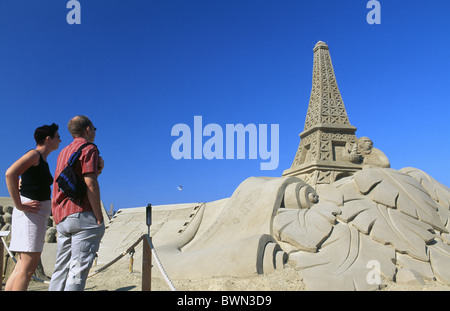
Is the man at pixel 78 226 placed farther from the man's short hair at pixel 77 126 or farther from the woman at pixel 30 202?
the woman at pixel 30 202

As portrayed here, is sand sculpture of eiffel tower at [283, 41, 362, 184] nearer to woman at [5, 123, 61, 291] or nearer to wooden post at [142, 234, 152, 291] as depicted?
wooden post at [142, 234, 152, 291]

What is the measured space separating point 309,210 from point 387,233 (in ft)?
3.91

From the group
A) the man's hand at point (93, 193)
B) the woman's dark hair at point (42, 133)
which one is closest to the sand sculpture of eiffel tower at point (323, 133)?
the woman's dark hair at point (42, 133)

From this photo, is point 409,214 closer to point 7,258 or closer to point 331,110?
point 7,258

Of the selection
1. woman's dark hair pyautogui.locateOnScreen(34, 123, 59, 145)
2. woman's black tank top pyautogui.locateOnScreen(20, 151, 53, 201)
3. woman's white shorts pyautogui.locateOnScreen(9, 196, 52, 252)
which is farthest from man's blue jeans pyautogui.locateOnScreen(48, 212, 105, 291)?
woman's dark hair pyautogui.locateOnScreen(34, 123, 59, 145)

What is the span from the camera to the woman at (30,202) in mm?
2785

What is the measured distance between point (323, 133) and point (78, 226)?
37.8 ft

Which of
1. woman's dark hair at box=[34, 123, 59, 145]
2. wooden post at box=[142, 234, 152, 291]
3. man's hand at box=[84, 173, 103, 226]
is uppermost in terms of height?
woman's dark hair at box=[34, 123, 59, 145]

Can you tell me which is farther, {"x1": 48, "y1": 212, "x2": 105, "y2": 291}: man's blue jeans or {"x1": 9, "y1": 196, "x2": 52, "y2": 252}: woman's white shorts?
{"x1": 9, "y1": 196, "x2": 52, "y2": 252}: woman's white shorts

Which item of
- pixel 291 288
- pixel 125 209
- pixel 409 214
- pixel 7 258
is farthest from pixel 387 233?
pixel 125 209

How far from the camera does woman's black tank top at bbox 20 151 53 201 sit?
295cm

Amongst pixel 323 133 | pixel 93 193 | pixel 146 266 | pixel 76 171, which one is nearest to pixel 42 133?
pixel 76 171

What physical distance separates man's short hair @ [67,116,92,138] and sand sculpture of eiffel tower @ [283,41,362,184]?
8818 mm

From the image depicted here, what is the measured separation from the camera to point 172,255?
18.2ft
